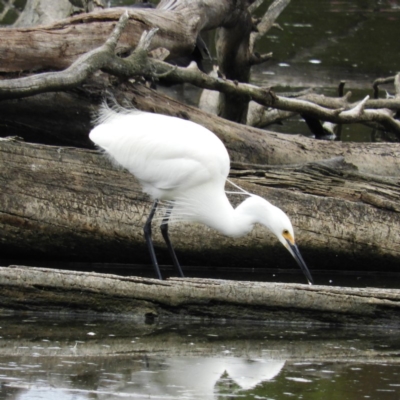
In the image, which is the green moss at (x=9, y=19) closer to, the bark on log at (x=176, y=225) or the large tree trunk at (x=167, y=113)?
the large tree trunk at (x=167, y=113)

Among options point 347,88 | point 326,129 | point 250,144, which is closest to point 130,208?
point 250,144

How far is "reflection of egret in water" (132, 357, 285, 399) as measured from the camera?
4359 millimetres

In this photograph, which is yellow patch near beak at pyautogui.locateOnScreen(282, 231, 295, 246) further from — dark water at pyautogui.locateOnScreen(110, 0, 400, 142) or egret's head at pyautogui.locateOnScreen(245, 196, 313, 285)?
dark water at pyautogui.locateOnScreen(110, 0, 400, 142)

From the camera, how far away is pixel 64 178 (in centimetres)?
717

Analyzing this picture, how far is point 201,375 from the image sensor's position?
4.65 m

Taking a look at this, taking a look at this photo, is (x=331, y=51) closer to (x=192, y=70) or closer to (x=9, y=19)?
(x=9, y=19)

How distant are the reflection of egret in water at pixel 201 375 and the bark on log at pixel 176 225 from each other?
2479mm

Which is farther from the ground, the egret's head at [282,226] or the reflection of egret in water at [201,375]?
the egret's head at [282,226]

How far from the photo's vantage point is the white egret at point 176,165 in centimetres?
678

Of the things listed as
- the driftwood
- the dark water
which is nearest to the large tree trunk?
the driftwood

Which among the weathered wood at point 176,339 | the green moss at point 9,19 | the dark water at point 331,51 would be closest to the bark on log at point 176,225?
the weathered wood at point 176,339

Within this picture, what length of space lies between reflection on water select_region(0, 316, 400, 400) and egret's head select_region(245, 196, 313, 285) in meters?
0.72

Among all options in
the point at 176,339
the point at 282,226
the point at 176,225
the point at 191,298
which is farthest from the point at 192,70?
the point at 176,339

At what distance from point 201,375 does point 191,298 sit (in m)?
0.98
